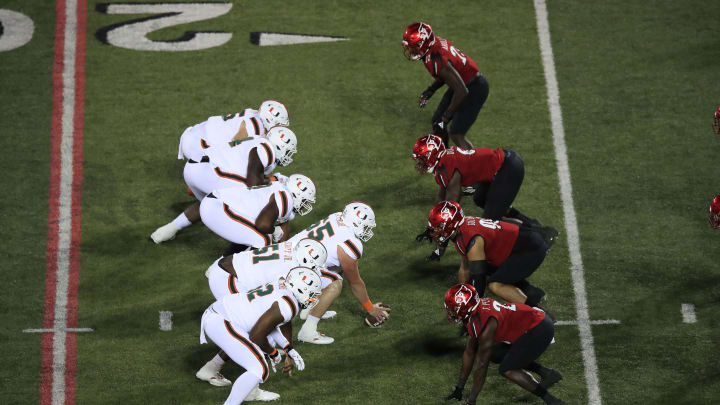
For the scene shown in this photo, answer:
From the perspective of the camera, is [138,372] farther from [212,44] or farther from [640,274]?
[212,44]

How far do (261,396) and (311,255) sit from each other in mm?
1224

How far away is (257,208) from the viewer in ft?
33.1

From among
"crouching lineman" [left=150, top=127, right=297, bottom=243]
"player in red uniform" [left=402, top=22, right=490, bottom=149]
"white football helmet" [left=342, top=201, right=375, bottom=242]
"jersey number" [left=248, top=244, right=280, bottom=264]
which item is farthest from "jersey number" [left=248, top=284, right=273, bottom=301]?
"player in red uniform" [left=402, top=22, right=490, bottom=149]

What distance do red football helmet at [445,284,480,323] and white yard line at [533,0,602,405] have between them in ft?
4.53

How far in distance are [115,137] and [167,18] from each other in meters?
2.44

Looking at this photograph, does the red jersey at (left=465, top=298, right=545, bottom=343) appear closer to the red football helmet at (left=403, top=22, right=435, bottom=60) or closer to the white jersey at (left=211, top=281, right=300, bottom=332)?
the white jersey at (left=211, top=281, right=300, bottom=332)

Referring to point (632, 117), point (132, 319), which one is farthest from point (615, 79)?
point (132, 319)

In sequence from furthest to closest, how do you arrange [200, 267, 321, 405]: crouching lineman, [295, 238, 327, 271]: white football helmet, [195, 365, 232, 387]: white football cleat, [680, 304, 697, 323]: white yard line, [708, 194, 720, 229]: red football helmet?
[680, 304, 697, 323]: white yard line < [708, 194, 720, 229]: red football helmet < [195, 365, 232, 387]: white football cleat < [295, 238, 327, 271]: white football helmet < [200, 267, 321, 405]: crouching lineman

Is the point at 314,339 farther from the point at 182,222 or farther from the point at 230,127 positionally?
the point at 230,127

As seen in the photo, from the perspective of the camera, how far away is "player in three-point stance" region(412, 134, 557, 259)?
1012cm

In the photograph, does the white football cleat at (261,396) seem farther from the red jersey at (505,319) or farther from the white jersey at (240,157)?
the white jersey at (240,157)

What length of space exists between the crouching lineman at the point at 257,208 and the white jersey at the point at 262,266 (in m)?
0.77

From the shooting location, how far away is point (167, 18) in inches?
554

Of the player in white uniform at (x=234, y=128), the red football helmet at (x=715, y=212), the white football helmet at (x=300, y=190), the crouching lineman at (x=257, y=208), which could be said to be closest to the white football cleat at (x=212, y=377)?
the crouching lineman at (x=257, y=208)
